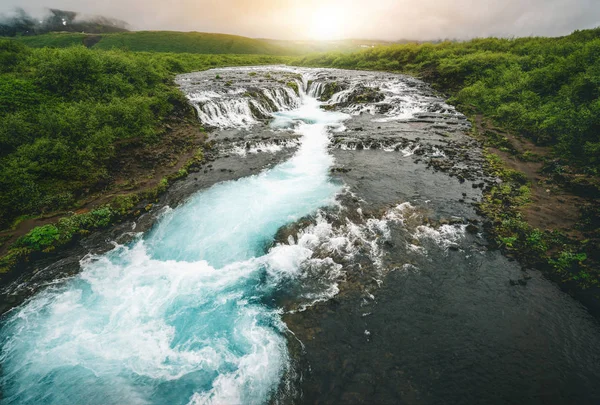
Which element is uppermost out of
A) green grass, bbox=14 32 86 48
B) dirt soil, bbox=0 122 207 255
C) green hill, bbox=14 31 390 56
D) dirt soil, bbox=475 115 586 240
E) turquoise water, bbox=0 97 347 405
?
green hill, bbox=14 31 390 56

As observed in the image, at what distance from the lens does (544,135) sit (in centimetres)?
1922

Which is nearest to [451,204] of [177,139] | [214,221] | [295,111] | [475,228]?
[475,228]

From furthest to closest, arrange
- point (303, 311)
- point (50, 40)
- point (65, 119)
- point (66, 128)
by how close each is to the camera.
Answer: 1. point (50, 40)
2. point (65, 119)
3. point (66, 128)
4. point (303, 311)

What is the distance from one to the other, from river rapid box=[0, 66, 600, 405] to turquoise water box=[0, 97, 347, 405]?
0.15 feet

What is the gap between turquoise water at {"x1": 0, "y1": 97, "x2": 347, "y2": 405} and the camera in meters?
6.97

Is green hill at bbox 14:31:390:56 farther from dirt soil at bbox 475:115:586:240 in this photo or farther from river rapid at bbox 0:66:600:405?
river rapid at bbox 0:66:600:405

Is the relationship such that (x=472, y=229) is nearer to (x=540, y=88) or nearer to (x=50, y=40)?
(x=540, y=88)

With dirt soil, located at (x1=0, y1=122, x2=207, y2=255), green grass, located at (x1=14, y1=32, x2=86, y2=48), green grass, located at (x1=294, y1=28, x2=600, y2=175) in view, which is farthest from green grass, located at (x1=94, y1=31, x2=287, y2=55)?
dirt soil, located at (x1=0, y1=122, x2=207, y2=255)

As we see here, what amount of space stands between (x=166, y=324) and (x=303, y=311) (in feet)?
15.2

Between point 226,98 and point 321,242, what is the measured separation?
24297 millimetres

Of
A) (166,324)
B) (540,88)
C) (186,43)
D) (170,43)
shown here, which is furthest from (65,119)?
(186,43)

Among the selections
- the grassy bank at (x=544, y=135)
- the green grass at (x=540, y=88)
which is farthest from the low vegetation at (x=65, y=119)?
the green grass at (x=540, y=88)

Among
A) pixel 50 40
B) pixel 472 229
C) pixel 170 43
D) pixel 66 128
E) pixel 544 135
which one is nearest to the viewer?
pixel 472 229

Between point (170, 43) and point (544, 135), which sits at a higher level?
point (170, 43)
